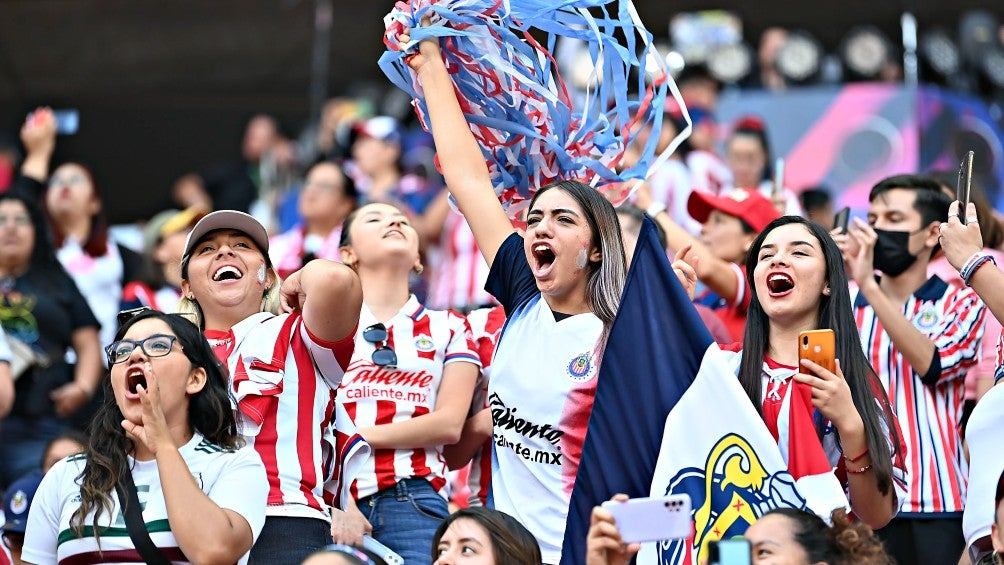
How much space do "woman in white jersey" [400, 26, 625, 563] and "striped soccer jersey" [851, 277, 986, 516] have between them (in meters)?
1.37

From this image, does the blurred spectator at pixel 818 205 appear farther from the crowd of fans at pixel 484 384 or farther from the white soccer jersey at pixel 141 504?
the white soccer jersey at pixel 141 504

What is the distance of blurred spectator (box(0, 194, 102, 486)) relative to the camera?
7.41 metres

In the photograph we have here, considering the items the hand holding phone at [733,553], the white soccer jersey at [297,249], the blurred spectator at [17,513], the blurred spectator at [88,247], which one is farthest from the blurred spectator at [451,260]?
the hand holding phone at [733,553]

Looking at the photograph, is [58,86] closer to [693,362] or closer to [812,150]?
[812,150]

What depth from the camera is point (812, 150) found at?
11.1 metres

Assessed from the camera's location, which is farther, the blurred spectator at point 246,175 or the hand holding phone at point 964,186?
the blurred spectator at point 246,175

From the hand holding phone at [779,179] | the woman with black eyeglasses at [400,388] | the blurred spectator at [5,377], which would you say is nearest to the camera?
the woman with black eyeglasses at [400,388]

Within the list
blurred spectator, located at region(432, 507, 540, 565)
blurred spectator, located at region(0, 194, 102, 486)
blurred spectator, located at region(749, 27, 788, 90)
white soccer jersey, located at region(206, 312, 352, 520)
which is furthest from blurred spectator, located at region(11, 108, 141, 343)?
blurred spectator, located at region(749, 27, 788, 90)

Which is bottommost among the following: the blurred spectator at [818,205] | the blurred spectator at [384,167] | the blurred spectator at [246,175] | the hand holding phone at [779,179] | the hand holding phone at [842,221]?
the hand holding phone at [842,221]

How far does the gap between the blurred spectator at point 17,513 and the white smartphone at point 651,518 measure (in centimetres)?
270

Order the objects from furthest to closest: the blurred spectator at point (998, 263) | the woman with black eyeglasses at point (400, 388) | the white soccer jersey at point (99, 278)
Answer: the white soccer jersey at point (99, 278) → the blurred spectator at point (998, 263) → the woman with black eyeglasses at point (400, 388)

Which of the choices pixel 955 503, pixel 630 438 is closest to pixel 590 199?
pixel 630 438

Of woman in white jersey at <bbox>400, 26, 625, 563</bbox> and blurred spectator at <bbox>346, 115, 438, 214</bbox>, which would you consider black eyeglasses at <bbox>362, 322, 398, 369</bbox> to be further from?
blurred spectator at <bbox>346, 115, 438, 214</bbox>

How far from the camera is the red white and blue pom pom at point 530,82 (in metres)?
5.06
